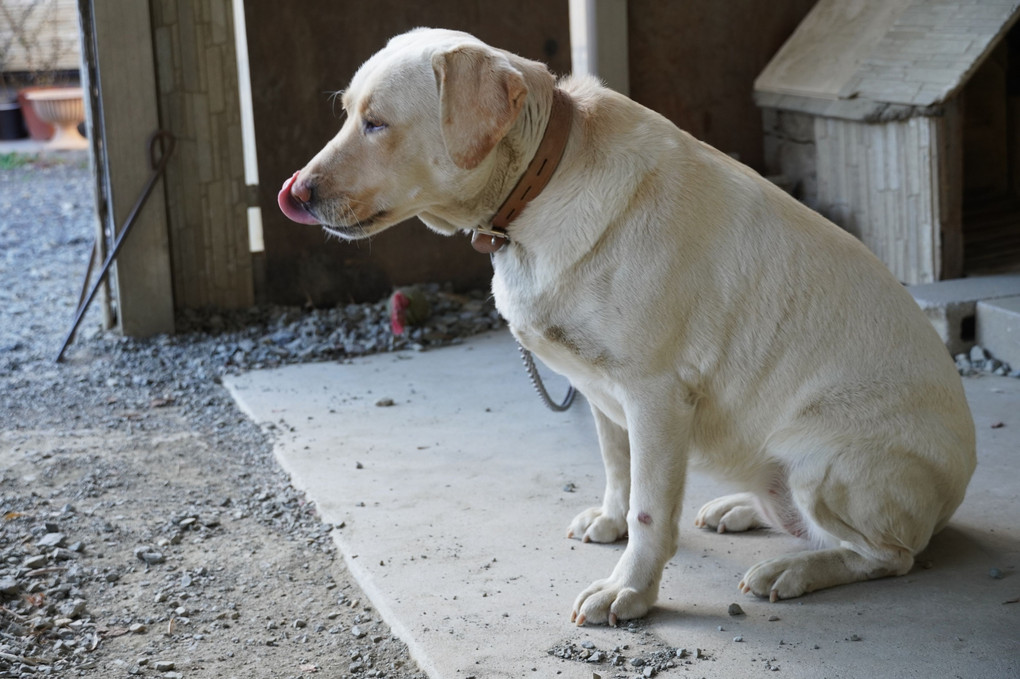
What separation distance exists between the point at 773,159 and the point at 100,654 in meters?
5.24

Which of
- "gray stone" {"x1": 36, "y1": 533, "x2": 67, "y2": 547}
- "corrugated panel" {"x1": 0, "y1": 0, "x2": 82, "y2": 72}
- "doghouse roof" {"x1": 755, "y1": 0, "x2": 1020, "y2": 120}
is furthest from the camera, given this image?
"corrugated panel" {"x1": 0, "y1": 0, "x2": 82, "y2": 72}

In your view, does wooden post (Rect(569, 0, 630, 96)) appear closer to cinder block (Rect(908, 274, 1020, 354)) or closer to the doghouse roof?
the doghouse roof

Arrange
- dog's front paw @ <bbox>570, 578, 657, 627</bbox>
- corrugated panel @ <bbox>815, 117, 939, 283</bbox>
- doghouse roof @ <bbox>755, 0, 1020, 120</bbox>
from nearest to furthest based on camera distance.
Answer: dog's front paw @ <bbox>570, 578, 657, 627</bbox> → doghouse roof @ <bbox>755, 0, 1020, 120</bbox> → corrugated panel @ <bbox>815, 117, 939, 283</bbox>

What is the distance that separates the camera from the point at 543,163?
109 inches

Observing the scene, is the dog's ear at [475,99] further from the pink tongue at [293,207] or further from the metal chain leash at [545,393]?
the metal chain leash at [545,393]

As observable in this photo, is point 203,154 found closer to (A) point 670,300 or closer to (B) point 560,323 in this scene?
(B) point 560,323

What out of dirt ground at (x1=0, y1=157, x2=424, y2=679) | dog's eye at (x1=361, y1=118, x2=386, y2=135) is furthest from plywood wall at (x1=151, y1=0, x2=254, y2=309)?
dog's eye at (x1=361, y1=118, x2=386, y2=135)

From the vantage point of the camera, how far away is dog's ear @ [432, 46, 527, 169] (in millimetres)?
2588

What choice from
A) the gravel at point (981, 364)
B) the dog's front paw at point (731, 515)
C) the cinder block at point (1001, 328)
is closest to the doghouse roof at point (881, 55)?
the cinder block at point (1001, 328)

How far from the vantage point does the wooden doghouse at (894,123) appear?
546 centimetres

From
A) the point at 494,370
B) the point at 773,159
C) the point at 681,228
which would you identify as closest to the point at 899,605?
the point at 681,228

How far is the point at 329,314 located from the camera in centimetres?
625

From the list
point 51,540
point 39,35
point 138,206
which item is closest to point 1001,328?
point 51,540

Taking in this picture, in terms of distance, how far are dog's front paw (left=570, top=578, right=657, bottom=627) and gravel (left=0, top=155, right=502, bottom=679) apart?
462mm
